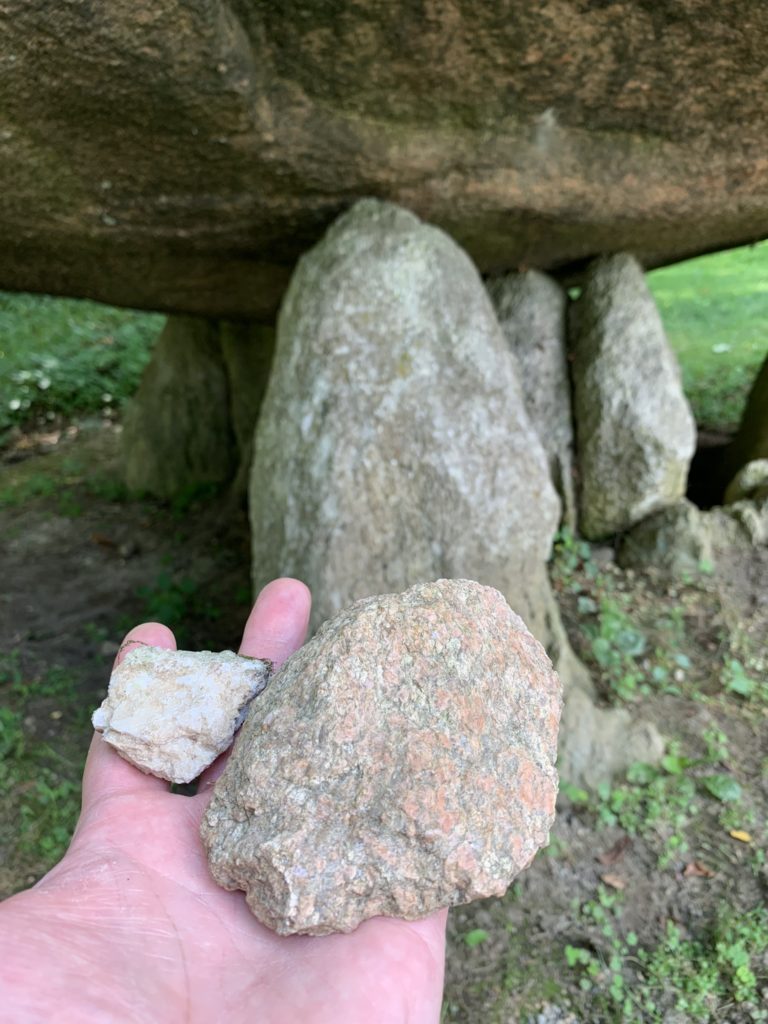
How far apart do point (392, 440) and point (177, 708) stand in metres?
1.33

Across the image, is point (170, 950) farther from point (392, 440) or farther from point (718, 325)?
point (718, 325)

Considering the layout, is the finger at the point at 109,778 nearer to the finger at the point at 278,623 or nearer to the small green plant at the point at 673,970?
the finger at the point at 278,623

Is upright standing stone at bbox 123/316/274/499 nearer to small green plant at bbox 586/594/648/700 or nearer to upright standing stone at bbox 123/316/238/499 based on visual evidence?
upright standing stone at bbox 123/316/238/499

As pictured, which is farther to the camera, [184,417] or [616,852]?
[184,417]

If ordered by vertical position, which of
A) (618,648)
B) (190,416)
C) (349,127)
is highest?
(349,127)

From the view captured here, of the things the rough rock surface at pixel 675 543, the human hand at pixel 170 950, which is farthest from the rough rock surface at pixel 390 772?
the rough rock surface at pixel 675 543

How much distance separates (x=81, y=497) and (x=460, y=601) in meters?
4.05

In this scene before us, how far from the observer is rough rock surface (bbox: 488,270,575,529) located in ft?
11.6

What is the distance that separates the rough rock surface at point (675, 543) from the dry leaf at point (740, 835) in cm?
115

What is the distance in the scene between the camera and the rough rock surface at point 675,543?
3242 millimetres

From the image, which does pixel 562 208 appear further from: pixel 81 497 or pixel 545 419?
pixel 81 497

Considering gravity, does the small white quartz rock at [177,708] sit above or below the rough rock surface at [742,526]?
above

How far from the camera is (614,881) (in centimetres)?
225

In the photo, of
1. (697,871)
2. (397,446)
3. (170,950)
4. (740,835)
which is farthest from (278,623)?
(740,835)
